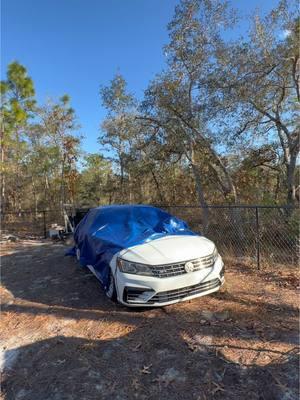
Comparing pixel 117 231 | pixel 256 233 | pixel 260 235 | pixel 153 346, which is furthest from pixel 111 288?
pixel 260 235

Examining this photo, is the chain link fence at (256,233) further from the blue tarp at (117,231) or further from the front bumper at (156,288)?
the front bumper at (156,288)

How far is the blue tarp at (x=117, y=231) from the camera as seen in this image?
3.96 metres

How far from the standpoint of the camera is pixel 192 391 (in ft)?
6.91

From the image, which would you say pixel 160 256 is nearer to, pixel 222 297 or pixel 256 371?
pixel 222 297

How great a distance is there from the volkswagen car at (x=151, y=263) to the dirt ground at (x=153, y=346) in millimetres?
243

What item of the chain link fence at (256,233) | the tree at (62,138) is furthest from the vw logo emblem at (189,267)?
the tree at (62,138)

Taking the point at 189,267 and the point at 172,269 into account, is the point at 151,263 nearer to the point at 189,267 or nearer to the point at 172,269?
the point at 172,269

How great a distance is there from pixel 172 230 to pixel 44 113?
17614 mm

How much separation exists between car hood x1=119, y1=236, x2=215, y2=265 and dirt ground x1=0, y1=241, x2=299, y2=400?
2.07ft

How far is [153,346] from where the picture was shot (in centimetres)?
274

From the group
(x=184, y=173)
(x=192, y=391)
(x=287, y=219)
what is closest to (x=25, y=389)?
(x=192, y=391)

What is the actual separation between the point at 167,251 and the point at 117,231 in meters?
1.09

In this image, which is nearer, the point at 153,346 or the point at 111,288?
the point at 153,346

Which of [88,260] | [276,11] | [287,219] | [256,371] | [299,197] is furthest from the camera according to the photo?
[299,197]
